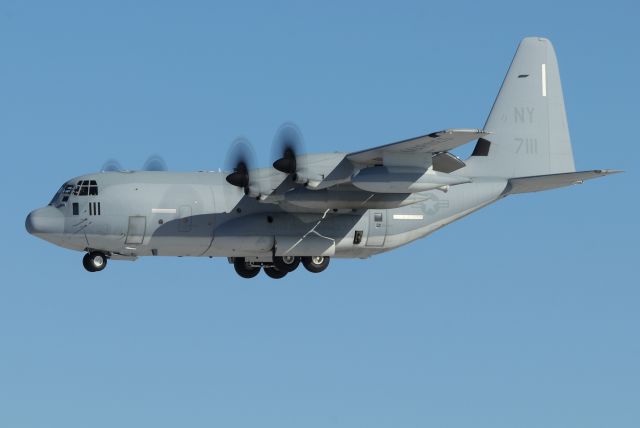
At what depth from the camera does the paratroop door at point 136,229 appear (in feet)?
111

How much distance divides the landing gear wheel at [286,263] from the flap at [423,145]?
12.4 ft

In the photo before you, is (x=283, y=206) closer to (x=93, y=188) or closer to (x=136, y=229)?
(x=136, y=229)

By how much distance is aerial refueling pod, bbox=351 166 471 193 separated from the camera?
32.7 meters

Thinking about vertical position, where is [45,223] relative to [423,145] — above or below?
below

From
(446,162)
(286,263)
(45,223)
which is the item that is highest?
(446,162)

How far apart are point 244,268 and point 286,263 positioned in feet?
5.67

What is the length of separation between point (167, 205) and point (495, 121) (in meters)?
10.6

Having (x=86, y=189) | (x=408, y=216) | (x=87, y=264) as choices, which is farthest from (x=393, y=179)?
(x=87, y=264)

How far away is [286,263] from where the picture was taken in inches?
1394

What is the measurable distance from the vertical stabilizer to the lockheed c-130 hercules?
1085 mm

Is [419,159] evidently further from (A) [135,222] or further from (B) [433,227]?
(A) [135,222]

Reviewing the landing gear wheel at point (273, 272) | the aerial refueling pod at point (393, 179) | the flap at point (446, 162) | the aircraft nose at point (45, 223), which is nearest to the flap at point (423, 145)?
the aerial refueling pod at point (393, 179)

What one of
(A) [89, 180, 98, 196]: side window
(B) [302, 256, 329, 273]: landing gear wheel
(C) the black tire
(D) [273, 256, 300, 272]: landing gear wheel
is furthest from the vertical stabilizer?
(C) the black tire

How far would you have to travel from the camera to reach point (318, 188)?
33469 millimetres
